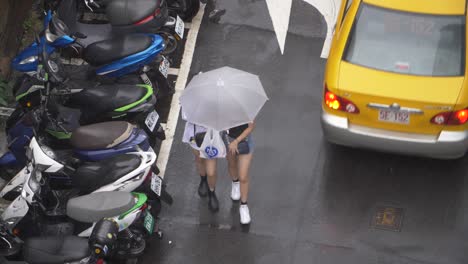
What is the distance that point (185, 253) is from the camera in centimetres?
890

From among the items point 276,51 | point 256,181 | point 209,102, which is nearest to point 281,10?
point 276,51

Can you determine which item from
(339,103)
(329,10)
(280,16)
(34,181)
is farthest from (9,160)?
(329,10)

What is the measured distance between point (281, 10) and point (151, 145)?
3565 millimetres

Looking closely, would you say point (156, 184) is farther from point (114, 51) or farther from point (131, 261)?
point (114, 51)

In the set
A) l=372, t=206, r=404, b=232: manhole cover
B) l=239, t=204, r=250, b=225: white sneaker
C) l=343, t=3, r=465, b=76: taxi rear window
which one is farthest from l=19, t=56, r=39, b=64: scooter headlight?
l=372, t=206, r=404, b=232: manhole cover

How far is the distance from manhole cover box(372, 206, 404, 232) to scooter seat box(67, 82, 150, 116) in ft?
10.8

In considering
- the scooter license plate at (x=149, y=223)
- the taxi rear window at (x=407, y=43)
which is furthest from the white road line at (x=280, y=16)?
the scooter license plate at (x=149, y=223)

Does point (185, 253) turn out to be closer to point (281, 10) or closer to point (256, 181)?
point (256, 181)

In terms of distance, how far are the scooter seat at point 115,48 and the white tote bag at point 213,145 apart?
2.26 meters

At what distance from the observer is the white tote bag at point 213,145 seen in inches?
318

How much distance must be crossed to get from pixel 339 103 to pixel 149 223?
2652 mm

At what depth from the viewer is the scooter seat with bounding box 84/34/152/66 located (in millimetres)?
9867

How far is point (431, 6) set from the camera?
906 cm

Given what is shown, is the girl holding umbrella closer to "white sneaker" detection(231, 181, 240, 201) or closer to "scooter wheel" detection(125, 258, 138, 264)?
"white sneaker" detection(231, 181, 240, 201)
